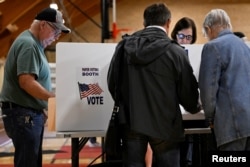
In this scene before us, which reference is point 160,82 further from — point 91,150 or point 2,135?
point 2,135

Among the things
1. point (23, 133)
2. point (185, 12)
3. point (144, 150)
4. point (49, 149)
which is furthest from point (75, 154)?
point (185, 12)

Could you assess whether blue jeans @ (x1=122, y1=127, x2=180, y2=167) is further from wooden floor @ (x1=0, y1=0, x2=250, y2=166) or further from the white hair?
wooden floor @ (x1=0, y1=0, x2=250, y2=166)

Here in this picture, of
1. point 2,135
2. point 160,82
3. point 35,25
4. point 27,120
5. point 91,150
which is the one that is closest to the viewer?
point 160,82

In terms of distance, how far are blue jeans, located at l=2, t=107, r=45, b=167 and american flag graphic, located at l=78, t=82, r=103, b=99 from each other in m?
0.32

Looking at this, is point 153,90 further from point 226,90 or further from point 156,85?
point 226,90

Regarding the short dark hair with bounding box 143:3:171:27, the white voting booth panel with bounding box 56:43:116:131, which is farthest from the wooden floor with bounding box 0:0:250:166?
the short dark hair with bounding box 143:3:171:27

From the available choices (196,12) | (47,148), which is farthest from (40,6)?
(196,12)

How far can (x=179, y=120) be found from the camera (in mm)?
1852

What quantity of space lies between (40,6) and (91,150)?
3560 mm

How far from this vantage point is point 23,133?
2.08 m

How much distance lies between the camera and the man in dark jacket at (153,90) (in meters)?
1.80

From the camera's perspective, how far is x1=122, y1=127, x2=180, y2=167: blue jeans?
6.02 ft

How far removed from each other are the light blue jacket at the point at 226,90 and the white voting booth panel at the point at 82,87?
1.19ft

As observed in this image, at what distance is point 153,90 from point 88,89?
59cm
